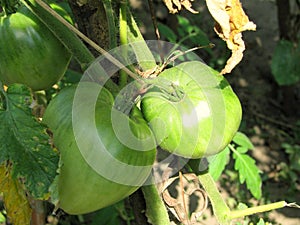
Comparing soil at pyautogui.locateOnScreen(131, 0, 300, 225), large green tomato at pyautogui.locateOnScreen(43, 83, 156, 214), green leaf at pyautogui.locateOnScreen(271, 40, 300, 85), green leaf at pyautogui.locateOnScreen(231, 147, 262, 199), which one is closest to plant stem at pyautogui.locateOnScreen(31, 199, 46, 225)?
large green tomato at pyautogui.locateOnScreen(43, 83, 156, 214)

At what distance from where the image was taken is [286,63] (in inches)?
97.4

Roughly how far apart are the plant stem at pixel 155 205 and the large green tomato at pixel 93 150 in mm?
103

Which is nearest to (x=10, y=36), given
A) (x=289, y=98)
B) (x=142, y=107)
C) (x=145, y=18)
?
(x=142, y=107)

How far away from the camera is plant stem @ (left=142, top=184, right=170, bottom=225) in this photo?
34.0 inches

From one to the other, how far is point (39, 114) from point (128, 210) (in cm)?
130

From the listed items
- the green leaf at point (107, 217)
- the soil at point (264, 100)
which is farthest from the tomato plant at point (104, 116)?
the soil at point (264, 100)

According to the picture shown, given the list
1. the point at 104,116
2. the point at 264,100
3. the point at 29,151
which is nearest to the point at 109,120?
the point at 104,116

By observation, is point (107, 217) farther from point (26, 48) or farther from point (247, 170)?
Result: point (26, 48)

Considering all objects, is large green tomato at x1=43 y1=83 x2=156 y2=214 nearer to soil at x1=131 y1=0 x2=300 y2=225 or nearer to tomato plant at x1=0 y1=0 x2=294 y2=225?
tomato plant at x1=0 y1=0 x2=294 y2=225

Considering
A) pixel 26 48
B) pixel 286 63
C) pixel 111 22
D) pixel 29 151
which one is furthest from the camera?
pixel 286 63

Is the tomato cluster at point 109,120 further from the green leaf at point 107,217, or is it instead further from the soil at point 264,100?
the soil at point 264,100

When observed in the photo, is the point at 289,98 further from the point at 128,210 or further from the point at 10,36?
the point at 10,36

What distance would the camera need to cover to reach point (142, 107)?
802 mm

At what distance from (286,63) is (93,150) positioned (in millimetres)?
1912
